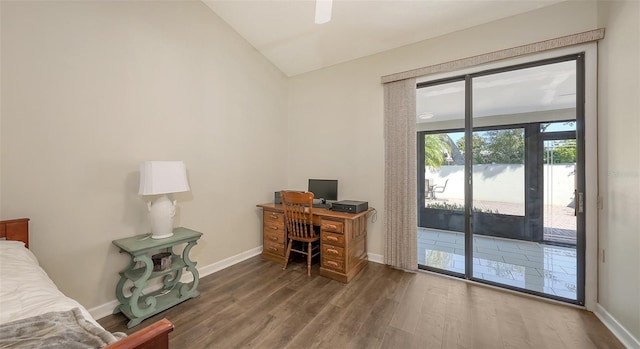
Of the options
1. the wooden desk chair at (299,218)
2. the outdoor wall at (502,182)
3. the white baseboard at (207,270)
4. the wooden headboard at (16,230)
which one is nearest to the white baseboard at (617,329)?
the outdoor wall at (502,182)

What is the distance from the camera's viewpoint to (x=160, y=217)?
207cm

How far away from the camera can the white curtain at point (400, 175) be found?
281 cm

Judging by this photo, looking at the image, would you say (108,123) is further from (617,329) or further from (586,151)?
(617,329)

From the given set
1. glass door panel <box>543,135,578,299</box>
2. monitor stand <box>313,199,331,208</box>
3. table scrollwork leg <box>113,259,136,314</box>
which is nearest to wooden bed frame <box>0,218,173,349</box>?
table scrollwork leg <box>113,259,136,314</box>

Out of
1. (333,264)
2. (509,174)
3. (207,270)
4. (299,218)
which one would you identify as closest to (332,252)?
(333,264)

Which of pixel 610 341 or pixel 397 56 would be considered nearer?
pixel 610 341

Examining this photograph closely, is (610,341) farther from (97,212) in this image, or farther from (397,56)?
(97,212)

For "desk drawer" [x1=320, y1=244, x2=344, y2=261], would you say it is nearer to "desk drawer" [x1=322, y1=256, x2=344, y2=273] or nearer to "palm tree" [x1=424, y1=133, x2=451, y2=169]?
"desk drawer" [x1=322, y1=256, x2=344, y2=273]

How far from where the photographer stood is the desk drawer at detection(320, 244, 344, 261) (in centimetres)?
262

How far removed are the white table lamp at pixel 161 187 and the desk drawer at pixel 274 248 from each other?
1306 mm

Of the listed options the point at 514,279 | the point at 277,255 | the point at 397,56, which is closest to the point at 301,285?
the point at 277,255

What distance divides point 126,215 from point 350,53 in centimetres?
312

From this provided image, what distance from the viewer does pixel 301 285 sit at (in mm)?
2521

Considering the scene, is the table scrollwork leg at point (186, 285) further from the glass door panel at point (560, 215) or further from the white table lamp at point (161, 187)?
the glass door panel at point (560, 215)
